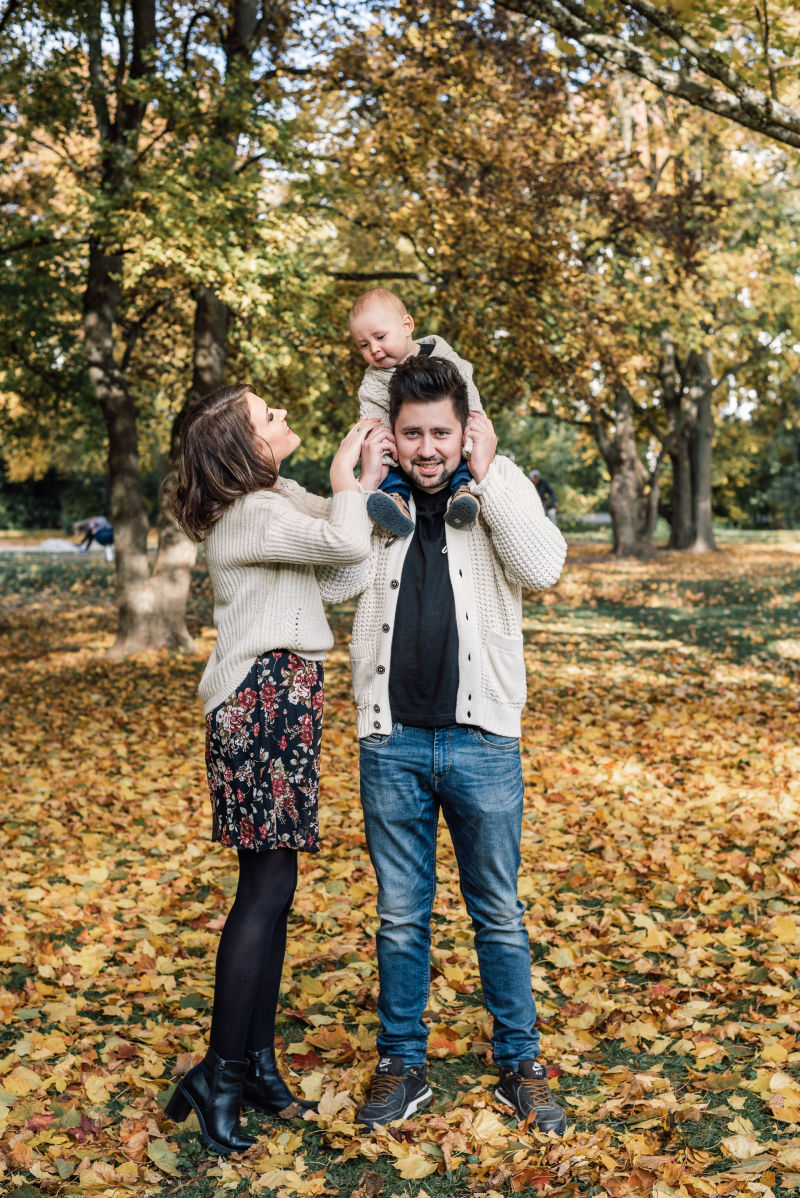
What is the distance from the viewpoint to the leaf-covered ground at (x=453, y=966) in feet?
9.73

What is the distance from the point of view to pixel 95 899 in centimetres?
529

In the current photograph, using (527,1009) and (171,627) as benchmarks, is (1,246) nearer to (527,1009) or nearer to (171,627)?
(171,627)

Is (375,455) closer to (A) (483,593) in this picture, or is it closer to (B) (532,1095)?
(A) (483,593)

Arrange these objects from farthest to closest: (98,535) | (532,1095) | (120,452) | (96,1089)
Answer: (98,535) → (120,452) → (96,1089) → (532,1095)

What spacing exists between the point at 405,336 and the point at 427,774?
1.33m

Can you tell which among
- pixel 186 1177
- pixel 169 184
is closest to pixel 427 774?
pixel 186 1177

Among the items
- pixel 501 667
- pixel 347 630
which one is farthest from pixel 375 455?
pixel 347 630

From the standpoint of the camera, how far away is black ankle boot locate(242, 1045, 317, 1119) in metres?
3.23

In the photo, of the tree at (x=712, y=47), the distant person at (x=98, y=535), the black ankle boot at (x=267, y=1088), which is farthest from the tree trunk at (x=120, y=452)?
the distant person at (x=98, y=535)

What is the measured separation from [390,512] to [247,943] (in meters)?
1.28

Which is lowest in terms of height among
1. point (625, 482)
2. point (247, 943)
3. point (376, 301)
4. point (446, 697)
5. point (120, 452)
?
point (247, 943)

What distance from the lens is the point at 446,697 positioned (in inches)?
119

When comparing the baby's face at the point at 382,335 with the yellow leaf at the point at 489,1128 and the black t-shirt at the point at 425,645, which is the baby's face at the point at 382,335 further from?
the yellow leaf at the point at 489,1128

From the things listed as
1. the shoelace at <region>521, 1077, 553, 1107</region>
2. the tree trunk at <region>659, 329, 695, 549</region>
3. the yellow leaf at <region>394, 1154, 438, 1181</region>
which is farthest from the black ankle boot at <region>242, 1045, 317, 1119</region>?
the tree trunk at <region>659, 329, 695, 549</region>
